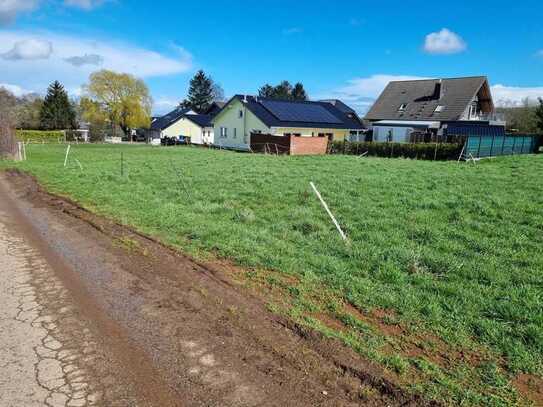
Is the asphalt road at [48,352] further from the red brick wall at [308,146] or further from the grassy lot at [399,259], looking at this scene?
the red brick wall at [308,146]

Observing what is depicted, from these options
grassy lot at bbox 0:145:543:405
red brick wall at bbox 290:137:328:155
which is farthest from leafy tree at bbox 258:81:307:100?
grassy lot at bbox 0:145:543:405

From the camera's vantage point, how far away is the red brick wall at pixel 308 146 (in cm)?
3164

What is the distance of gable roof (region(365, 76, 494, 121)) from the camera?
40906 mm

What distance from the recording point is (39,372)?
→ 3281 mm

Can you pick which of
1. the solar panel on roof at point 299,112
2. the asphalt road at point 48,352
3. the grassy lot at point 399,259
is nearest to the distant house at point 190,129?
the solar panel on roof at point 299,112

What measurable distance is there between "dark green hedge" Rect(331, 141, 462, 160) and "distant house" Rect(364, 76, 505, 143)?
28.2ft

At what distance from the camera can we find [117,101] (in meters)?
63.5

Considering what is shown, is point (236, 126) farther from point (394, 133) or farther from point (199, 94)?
point (199, 94)

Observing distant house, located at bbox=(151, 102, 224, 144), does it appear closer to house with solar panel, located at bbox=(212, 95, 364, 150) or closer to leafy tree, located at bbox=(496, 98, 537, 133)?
house with solar panel, located at bbox=(212, 95, 364, 150)

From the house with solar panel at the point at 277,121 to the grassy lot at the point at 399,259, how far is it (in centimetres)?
2791

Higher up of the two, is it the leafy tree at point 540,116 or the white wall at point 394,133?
the leafy tree at point 540,116

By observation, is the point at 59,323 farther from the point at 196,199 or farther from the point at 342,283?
the point at 196,199

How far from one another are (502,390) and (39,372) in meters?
3.78

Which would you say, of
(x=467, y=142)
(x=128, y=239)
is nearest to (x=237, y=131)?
(x=467, y=142)
